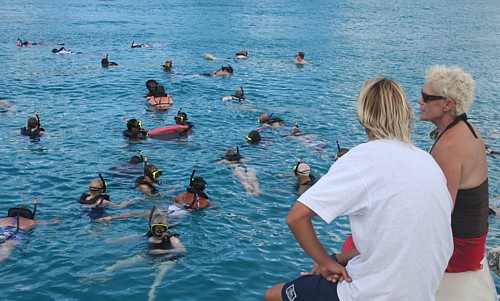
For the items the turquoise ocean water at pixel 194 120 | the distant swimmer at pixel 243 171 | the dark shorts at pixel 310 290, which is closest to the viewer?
the dark shorts at pixel 310 290

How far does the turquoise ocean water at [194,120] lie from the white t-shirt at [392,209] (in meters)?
5.29

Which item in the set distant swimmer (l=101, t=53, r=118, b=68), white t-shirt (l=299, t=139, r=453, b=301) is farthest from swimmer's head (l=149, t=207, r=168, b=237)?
distant swimmer (l=101, t=53, r=118, b=68)

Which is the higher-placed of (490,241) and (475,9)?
(475,9)

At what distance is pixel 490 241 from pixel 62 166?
9918 millimetres

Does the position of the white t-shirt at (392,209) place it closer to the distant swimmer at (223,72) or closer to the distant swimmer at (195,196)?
the distant swimmer at (195,196)

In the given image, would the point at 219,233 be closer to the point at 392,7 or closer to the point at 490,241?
the point at 490,241

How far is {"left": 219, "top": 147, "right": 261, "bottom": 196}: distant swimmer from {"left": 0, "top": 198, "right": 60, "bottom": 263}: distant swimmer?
4.25m

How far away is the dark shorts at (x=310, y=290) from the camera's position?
345 centimetres

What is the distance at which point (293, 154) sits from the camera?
1477 cm

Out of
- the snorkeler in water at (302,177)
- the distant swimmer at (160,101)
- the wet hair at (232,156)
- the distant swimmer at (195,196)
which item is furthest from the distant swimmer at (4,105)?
the snorkeler in water at (302,177)

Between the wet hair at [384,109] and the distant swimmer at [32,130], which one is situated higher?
the wet hair at [384,109]

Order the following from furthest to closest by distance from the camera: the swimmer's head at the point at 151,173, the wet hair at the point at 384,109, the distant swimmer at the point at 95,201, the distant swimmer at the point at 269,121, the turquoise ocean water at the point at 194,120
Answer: the distant swimmer at the point at 269,121 < the swimmer's head at the point at 151,173 < the distant swimmer at the point at 95,201 < the turquoise ocean water at the point at 194,120 < the wet hair at the point at 384,109

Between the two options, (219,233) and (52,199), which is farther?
(52,199)

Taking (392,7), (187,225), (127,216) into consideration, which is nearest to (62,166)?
(127,216)
